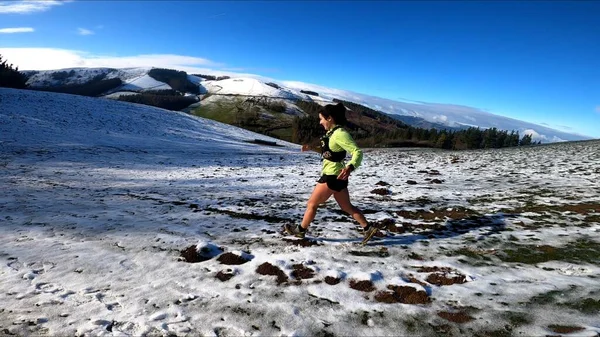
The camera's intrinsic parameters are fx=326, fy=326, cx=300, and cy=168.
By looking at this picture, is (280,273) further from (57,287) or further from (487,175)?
(487,175)

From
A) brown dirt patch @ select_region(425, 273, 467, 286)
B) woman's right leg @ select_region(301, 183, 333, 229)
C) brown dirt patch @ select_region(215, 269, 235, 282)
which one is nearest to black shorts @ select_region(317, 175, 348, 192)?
woman's right leg @ select_region(301, 183, 333, 229)

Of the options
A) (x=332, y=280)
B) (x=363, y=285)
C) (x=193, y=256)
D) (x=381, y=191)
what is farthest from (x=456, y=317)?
(x=381, y=191)

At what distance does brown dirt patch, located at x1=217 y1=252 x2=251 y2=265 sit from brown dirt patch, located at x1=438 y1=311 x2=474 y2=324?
3.96 metres

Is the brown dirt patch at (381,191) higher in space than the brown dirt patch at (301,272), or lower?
higher

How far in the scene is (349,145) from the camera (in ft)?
23.9

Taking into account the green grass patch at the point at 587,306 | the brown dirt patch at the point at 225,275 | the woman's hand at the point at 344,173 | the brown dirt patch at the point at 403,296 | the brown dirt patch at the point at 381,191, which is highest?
the woman's hand at the point at 344,173

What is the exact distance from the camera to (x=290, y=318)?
4855 mm

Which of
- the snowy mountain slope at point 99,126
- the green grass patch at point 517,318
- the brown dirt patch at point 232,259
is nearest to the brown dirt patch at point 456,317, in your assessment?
the green grass patch at point 517,318

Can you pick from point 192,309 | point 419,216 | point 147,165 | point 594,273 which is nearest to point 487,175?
point 419,216

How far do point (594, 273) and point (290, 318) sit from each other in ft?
20.1

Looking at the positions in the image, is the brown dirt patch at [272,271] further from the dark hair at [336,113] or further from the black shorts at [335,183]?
the dark hair at [336,113]

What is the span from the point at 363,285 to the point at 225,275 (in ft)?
8.61

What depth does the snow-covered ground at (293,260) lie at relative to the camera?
4.77 metres

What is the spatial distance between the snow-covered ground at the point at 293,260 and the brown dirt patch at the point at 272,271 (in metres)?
0.04
